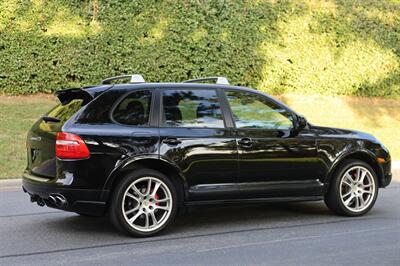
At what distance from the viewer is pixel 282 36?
19.1 meters

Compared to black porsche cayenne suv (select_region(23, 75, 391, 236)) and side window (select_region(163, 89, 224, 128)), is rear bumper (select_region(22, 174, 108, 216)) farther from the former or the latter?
side window (select_region(163, 89, 224, 128))

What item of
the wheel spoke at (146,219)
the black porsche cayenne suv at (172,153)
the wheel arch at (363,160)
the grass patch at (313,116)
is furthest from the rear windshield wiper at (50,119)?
the grass patch at (313,116)

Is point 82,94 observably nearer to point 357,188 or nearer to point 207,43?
point 357,188

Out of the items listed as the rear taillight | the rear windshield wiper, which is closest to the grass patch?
the rear windshield wiper

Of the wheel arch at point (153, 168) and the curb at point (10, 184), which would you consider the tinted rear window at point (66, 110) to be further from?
the curb at point (10, 184)

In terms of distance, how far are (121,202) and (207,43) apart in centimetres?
1197

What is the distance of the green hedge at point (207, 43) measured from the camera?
15.7m

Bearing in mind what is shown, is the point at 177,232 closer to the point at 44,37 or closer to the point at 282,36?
the point at 44,37

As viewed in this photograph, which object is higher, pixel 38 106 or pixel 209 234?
pixel 38 106

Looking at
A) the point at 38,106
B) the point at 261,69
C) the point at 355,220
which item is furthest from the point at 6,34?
the point at 355,220

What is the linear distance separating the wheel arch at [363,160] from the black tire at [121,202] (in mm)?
2047

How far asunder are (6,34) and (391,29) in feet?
43.2

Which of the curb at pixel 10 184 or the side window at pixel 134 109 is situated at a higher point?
the side window at pixel 134 109

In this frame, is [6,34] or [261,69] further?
[261,69]
